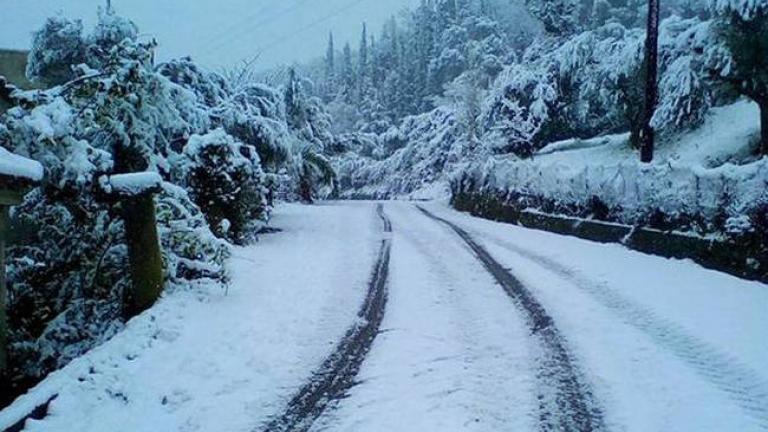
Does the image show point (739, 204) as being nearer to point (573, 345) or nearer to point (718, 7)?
point (573, 345)

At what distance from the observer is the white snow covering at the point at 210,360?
4.60 meters

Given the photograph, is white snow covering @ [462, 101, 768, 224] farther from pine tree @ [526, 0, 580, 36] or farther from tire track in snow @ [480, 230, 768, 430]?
pine tree @ [526, 0, 580, 36]

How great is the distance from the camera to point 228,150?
12156 mm

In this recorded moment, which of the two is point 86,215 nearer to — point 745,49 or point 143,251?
point 143,251

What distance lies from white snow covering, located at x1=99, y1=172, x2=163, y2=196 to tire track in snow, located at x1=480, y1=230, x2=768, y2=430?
5.92m

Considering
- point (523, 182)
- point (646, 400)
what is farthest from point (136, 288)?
point (523, 182)

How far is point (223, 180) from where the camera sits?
12.2 m

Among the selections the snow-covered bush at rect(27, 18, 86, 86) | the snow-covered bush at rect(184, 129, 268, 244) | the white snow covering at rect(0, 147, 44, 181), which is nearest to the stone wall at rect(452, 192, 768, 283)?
the snow-covered bush at rect(184, 129, 268, 244)

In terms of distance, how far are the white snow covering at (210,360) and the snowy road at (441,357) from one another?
0.02m

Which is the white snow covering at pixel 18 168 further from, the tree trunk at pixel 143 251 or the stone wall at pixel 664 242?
the stone wall at pixel 664 242

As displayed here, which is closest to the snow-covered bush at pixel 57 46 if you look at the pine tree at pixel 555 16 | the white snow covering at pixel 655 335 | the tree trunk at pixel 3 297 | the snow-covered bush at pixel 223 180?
the snow-covered bush at pixel 223 180

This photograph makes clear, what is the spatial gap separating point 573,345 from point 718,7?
16305 millimetres

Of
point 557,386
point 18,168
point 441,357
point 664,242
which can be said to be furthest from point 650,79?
point 18,168

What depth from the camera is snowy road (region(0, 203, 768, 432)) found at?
4.40 metres
